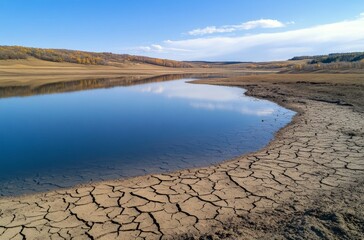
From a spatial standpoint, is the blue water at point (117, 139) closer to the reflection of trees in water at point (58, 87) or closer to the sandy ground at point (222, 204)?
the sandy ground at point (222, 204)

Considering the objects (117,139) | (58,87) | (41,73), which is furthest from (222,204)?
(41,73)

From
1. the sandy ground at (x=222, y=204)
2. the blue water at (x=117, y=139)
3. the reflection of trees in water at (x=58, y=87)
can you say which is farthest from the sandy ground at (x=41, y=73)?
the sandy ground at (x=222, y=204)

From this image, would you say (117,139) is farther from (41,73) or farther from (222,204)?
(41,73)

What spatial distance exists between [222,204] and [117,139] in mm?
4877

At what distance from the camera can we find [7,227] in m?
3.89

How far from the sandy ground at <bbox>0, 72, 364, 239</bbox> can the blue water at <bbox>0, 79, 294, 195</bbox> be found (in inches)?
30.0

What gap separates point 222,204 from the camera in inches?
170

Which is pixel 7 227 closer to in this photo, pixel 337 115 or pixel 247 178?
pixel 247 178

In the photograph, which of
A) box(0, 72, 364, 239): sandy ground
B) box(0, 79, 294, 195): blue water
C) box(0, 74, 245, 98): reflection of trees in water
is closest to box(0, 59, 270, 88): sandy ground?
box(0, 74, 245, 98): reflection of trees in water

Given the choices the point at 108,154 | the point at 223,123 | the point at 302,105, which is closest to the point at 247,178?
the point at 108,154

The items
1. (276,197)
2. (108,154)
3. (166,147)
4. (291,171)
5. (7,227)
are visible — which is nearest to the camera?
(7,227)

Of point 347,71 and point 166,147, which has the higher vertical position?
point 347,71

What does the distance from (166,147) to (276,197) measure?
3.72m

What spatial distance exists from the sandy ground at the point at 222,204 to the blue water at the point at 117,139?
762 mm
